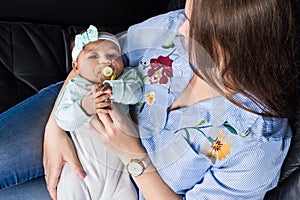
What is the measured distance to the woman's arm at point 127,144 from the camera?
915 mm

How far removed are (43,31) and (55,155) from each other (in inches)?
21.4

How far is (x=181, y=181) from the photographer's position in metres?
0.96

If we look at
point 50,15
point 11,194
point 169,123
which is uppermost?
point 50,15

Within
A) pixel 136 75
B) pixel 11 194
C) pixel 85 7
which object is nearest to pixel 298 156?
pixel 136 75

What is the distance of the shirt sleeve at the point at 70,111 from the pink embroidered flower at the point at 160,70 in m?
0.16

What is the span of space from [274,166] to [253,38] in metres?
0.25

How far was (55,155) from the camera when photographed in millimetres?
994

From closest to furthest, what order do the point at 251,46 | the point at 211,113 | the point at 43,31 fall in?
the point at 251,46
the point at 211,113
the point at 43,31

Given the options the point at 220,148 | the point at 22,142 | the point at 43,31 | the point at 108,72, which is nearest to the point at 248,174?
the point at 220,148

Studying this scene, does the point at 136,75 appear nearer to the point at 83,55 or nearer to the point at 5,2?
the point at 83,55

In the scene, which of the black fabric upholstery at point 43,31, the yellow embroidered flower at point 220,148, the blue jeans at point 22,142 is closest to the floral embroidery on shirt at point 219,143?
the yellow embroidered flower at point 220,148

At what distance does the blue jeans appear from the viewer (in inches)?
39.6

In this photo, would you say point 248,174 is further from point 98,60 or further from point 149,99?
point 98,60

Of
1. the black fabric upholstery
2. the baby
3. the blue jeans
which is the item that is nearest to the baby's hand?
the baby
